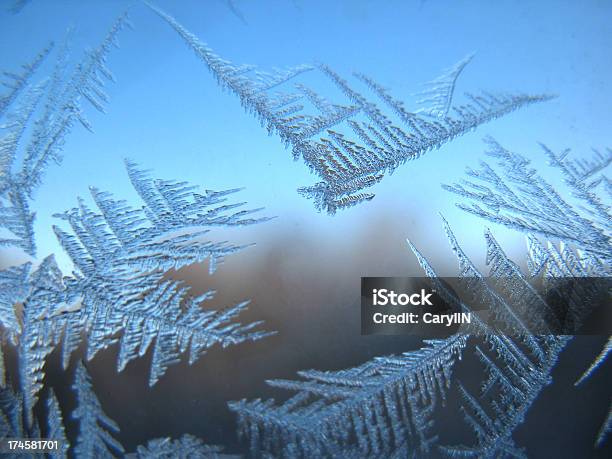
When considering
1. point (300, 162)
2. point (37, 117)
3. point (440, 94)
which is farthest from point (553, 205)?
point (37, 117)

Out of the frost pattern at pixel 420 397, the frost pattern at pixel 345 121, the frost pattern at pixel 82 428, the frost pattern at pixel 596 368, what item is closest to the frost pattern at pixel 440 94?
the frost pattern at pixel 345 121

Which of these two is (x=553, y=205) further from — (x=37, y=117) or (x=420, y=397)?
(x=37, y=117)

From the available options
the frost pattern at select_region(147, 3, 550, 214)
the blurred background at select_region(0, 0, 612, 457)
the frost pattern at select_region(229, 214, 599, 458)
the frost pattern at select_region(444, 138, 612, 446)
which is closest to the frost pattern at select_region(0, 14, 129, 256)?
the blurred background at select_region(0, 0, 612, 457)

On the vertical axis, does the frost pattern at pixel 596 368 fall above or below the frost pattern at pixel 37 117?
below

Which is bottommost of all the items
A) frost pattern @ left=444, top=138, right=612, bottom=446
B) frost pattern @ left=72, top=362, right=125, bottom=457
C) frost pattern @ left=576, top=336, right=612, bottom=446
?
frost pattern @ left=576, top=336, right=612, bottom=446

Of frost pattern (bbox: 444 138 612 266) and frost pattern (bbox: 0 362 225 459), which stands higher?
frost pattern (bbox: 444 138 612 266)

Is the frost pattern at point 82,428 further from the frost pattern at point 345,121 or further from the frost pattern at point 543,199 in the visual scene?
the frost pattern at point 543,199

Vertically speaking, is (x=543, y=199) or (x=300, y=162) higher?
(x=300, y=162)

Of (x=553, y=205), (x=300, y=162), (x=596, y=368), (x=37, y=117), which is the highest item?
(x=37, y=117)

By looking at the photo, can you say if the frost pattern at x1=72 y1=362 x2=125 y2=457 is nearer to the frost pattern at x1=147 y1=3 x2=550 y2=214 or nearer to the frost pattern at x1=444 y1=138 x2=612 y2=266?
the frost pattern at x1=147 y1=3 x2=550 y2=214
